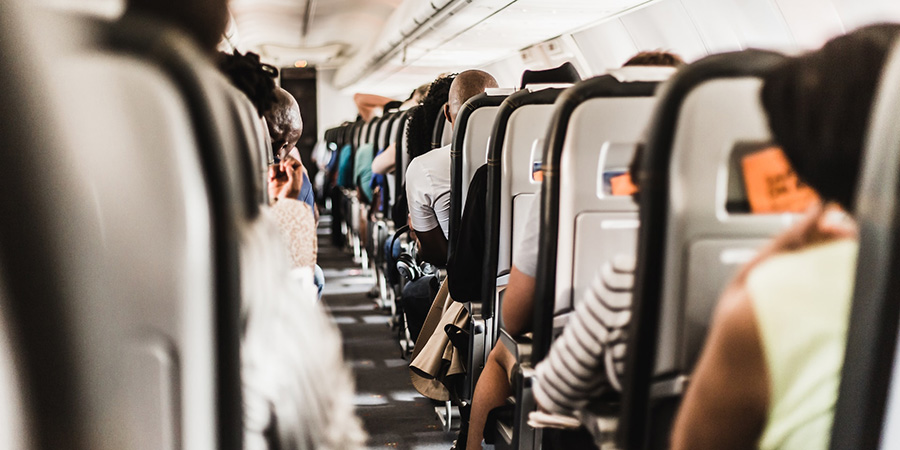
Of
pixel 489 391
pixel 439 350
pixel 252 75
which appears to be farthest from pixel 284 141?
pixel 439 350

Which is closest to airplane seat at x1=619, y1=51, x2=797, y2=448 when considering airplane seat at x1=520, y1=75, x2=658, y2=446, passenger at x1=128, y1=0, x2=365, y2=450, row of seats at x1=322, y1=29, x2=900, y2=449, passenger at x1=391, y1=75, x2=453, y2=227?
row of seats at x1=322, y1=29, x2=900, y2=449

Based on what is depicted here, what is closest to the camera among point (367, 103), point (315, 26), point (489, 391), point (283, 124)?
point (283, 124)

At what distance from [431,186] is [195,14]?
2852 millimetres

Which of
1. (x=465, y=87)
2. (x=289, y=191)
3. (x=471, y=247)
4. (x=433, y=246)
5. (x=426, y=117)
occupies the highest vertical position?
(x=465, y=87)

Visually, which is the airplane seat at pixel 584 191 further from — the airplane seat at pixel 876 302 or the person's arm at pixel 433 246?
the person's arm at pixel 433 246

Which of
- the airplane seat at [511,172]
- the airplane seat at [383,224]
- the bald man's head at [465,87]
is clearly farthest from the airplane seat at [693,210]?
the airplane seat at [383,224]

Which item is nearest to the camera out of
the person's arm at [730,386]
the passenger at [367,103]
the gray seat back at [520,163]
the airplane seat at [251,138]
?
the airplane seat at [251,138]

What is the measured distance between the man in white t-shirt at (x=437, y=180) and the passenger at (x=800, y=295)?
2.55 metres

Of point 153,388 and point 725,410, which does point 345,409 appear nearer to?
point 153,388

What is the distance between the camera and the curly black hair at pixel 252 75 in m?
0.80

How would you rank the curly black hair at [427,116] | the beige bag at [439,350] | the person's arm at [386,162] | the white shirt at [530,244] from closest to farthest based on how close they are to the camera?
the white shirt at [530,244]
the beige bag at [439,350]
the curly black hair at [427,116]
the person's arm at [386,162]

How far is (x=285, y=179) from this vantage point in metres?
1.21

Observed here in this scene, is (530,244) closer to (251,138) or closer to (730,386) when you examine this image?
(730,386)

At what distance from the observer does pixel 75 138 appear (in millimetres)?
660
